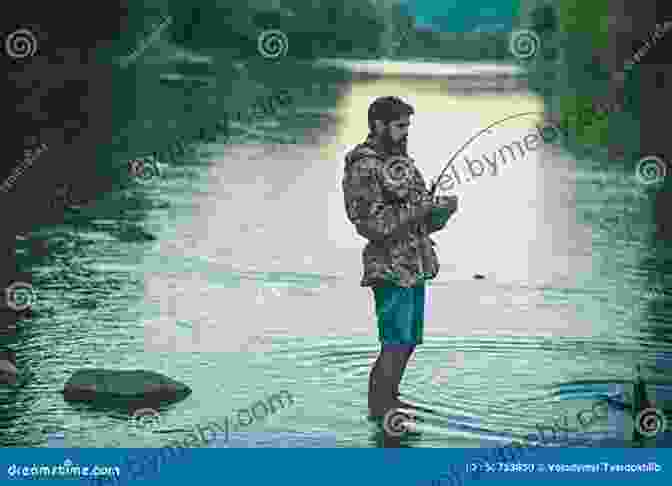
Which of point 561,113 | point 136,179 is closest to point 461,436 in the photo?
point 136,179

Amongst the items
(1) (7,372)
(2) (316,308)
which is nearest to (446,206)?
(1) (7,372)

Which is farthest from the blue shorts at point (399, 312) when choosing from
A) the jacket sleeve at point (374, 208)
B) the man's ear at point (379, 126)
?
the man's ear at point (379, 126)

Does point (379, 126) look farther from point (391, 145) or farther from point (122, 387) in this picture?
point (122, 387)

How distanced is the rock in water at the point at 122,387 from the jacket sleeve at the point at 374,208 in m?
1.87

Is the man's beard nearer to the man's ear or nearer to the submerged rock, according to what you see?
the man's ear

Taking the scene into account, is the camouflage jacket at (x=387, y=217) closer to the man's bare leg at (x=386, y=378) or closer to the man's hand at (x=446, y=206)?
the man's hand at (x=446, y=206)

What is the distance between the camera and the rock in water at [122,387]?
10.1 m

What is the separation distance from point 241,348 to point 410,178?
3184 mm

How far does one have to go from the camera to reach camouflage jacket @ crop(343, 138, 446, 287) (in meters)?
8.92

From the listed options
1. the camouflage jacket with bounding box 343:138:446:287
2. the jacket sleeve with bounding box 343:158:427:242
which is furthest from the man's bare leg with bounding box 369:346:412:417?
the jacket sleeve with bounding box 343:158:427:242

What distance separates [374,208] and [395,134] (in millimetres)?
382

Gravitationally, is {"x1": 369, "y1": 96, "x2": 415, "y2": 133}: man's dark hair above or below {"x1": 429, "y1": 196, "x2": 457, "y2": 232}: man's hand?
above

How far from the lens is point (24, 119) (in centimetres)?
2991

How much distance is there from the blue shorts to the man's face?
70 centimetres
